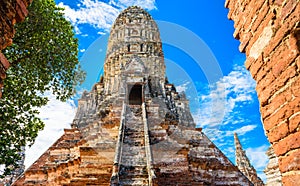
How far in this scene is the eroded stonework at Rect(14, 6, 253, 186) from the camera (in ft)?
32.3

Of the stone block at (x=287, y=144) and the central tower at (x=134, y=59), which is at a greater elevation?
the central tower at (x=134, y=59)

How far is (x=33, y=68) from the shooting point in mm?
8625

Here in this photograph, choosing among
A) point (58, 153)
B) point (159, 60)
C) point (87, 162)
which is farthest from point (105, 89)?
point (87, 162)

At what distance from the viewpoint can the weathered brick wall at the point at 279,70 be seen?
2516mm

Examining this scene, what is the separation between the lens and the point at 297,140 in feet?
8.11

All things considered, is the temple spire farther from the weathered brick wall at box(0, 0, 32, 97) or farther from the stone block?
the weathered brick wall at box(0, 0, 32, 97)

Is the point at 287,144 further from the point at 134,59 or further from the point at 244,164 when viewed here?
the point at 134,59

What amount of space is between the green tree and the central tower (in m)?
9.68

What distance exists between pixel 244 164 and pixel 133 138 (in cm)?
1292

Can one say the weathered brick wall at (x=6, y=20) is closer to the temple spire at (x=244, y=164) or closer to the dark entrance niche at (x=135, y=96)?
the dark entrance niche at (x=135, y=96)

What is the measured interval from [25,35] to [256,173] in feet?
64.1

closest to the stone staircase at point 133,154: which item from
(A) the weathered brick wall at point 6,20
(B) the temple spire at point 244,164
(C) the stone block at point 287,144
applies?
(A) the weathered brick wall at point 6,20

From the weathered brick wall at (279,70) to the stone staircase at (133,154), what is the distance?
20.4 ft

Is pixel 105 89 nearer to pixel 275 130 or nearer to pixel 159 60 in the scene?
pixel 159 60
